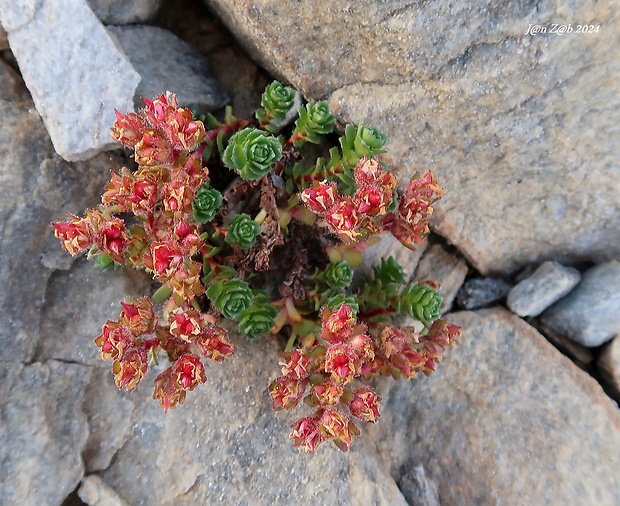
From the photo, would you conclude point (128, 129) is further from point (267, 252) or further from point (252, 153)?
point (267, 252)

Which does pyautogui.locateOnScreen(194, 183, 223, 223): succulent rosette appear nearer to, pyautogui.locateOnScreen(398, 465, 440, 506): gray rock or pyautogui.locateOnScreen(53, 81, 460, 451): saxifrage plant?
pyautogui.locateOnScreen(53, 81, 460, 451): saxifrage plant

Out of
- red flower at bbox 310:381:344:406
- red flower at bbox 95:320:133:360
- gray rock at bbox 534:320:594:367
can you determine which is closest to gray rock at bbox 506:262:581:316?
gray rock at bbox 534:320:594:367

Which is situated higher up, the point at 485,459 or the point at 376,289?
the point at 376,289

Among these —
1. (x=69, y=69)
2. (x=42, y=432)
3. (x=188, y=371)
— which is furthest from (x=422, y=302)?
(x=69, y=69)

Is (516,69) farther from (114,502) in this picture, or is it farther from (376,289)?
(114,502)

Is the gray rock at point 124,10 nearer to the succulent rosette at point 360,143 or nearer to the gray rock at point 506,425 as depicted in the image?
the succulent rosette at point 360,143

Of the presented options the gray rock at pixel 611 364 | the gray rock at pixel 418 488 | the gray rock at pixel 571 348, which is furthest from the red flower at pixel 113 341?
the gray rock at pixel 611 364

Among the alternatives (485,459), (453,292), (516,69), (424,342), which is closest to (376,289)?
(424,342)
